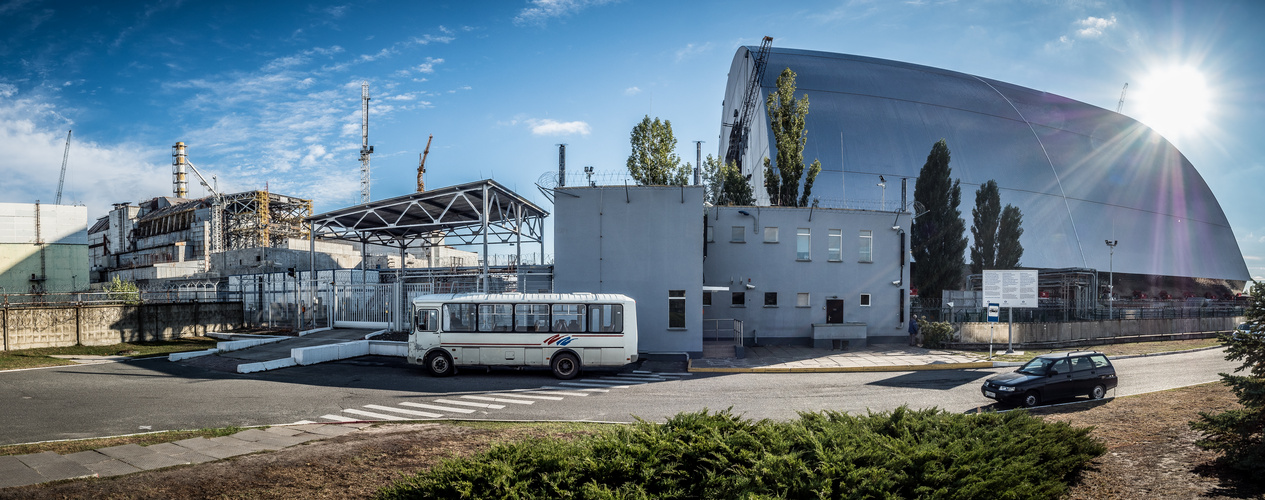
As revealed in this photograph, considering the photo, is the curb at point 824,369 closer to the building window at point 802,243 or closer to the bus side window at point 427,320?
the building window at point 802,243

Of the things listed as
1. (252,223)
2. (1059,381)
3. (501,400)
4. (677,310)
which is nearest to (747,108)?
(677,310)

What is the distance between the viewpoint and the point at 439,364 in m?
20.1

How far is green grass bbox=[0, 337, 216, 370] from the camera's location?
22.2m

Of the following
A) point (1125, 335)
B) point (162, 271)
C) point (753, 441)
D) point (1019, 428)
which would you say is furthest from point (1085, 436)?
point (162, 271)

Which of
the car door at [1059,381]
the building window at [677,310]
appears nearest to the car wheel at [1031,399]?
the car door at [1059,381]

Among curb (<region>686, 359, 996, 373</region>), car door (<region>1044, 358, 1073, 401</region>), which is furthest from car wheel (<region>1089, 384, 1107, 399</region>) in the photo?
curb (<region>686, 359, 996, 373</region>)

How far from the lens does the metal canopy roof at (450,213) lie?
91.2 ft

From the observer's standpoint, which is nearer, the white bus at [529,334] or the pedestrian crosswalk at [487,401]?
the pedestrian crosswalk at [487,401]

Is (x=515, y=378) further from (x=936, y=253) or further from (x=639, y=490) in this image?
(x=936, y=253)

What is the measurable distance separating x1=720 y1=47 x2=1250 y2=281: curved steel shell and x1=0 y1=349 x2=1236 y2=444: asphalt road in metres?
37.0

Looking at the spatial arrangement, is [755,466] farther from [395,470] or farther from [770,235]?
[770,235]

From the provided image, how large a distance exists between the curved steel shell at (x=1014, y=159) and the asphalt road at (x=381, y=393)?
3695 centimetres

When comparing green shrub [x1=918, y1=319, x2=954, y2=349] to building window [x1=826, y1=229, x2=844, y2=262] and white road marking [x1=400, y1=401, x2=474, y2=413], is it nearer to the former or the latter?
building window [x1=826, y1=229, x2=844, y2=262]

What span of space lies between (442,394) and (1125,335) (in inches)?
1532
